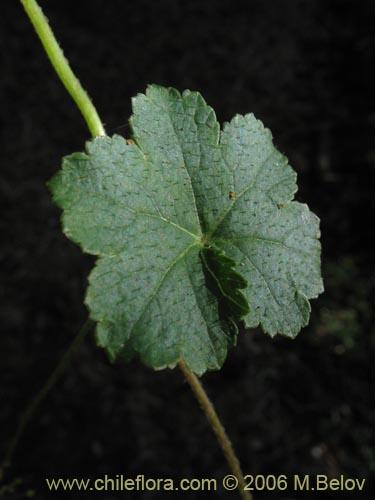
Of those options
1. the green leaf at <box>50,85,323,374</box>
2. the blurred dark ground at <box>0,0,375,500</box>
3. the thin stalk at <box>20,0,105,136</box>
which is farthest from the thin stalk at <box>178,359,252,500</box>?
the blurred dark ground at <box>0,0,375,500</box>

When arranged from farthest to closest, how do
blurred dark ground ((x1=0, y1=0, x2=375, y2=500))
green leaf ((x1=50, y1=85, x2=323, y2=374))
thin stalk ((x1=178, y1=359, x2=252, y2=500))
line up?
blurred dark ground ((x1=0, y1=0, x2=375, y2=500))
thin stalk ((x1=178, y1=359, x2=252, y2=500))
green leaf ((x1=50, y1=85, x2=323, y2=374))

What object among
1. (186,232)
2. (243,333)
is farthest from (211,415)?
(243,333)

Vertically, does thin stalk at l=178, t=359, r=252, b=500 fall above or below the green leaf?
below

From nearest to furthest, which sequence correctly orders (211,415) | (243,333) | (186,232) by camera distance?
(186,232) → (211,415) → (243,333)

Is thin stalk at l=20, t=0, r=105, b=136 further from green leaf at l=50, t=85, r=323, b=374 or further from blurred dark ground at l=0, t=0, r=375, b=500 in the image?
blurred dark ground at l=0, t=0, r=375, b=500

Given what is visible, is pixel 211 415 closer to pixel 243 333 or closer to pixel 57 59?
pixel 57 59

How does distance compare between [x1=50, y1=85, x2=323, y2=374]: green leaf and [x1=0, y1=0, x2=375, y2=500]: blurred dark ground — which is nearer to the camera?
[x1=50, y1=85, x2=323, y2=374]: green leaf

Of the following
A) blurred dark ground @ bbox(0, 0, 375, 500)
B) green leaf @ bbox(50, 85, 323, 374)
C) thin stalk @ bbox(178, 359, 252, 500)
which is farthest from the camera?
blurred dark ground @ bbox(0, 0, 375, 500)
